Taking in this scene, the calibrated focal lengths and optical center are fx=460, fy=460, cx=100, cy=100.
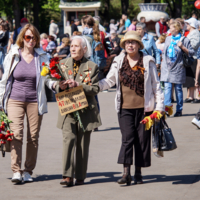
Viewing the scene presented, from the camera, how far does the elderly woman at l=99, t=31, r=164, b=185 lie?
5.32 m

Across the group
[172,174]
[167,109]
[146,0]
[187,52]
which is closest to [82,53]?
[167,109]

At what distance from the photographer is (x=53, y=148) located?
296 inches

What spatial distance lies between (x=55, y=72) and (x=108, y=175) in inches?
62.3

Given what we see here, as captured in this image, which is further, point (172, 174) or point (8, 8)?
point (8, 8)

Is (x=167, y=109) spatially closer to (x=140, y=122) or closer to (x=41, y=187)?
(x=140, y=122)

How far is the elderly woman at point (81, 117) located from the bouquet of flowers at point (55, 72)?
0.16 ft

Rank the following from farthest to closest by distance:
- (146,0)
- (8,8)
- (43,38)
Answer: (146,0)
(8,8)
(43,38)

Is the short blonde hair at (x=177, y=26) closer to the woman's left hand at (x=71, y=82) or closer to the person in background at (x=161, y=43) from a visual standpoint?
the person in background at (x=161, y=43)

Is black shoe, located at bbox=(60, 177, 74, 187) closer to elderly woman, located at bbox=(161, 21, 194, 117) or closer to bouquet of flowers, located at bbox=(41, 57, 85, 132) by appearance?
bouquet of flowers, located at bbox=(41, 57, 85, 132)

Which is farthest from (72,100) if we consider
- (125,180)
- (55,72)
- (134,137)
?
(125,180)

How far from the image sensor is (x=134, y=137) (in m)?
5.41

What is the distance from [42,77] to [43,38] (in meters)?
16.0

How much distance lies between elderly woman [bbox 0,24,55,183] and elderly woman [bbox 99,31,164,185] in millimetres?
834

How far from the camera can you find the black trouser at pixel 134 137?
5.35m
